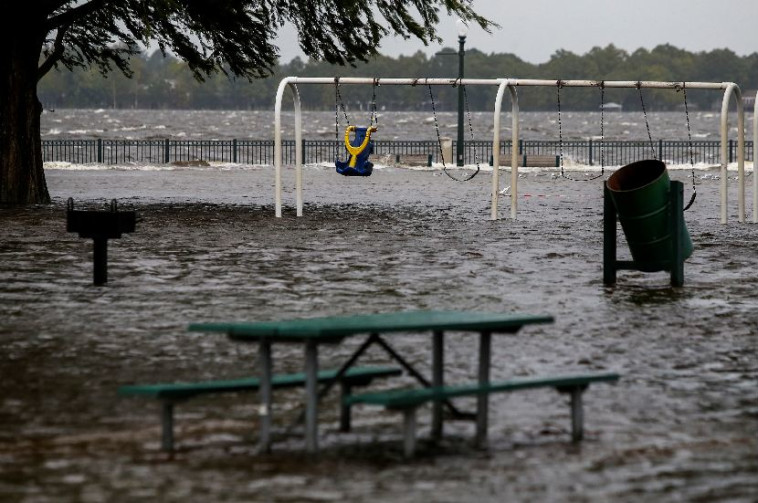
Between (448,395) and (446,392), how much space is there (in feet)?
0.11

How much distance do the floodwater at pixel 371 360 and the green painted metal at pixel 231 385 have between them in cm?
25

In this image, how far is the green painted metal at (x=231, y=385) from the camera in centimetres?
725

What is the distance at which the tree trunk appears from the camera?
2791 centimetres

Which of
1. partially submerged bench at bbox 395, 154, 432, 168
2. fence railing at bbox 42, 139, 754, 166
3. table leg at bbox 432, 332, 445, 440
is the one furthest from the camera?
fence railing at bbox 42, 139, 754, 166

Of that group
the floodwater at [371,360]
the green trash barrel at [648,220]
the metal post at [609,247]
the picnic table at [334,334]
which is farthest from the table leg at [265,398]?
the metal post at [609,247]

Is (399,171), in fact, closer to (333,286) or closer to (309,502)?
(333,286)

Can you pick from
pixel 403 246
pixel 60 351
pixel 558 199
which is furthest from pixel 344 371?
pixel 558 199

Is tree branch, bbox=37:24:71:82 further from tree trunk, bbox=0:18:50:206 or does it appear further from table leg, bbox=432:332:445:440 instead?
table leg, bbox=432:332:445:440

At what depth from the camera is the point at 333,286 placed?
14914 millimetres

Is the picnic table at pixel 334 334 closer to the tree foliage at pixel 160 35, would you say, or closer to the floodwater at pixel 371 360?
the floodwater at pixel 371 360

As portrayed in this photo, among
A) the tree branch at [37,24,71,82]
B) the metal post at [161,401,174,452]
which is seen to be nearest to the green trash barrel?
the metal post at [161,401,174,452]

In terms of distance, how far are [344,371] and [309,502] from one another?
5.09 feet

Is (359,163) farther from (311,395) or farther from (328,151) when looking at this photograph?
(328,151)

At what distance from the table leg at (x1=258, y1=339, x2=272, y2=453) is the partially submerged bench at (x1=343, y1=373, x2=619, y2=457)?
14.5 inches
